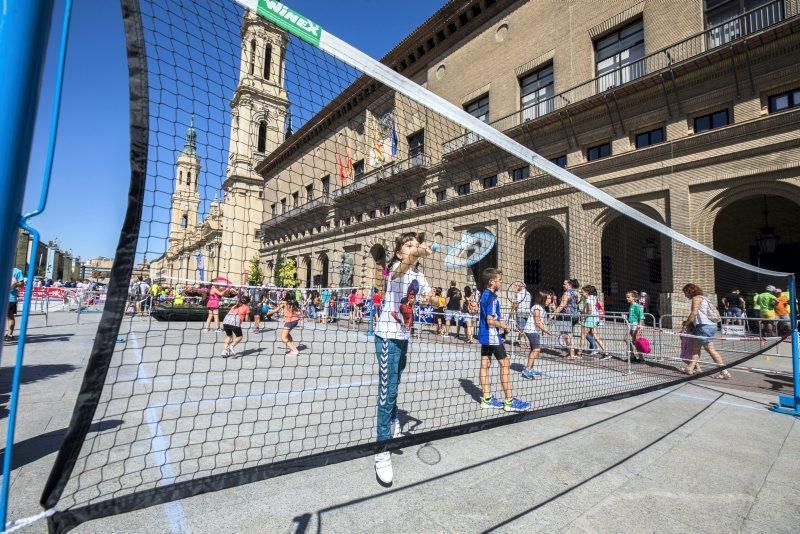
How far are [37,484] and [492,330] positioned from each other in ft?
14.3

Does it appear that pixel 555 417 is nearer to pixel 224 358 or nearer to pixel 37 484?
pixel 37 484

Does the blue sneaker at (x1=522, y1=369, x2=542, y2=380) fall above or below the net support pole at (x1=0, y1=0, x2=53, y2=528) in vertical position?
below

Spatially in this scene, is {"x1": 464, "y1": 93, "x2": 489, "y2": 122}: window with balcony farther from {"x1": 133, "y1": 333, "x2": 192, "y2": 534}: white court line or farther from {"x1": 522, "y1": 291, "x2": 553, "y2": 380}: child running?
{"x1": 133, "y1": 333, "x2": 192, "y2": 534}: white court line

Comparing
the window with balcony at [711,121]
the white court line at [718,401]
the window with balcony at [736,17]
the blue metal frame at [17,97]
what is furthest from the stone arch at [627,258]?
the blue metal frame at [17,97]

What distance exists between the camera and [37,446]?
325 centimetres

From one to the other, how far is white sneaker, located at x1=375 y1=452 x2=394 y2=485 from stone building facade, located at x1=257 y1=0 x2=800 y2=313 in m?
6.01

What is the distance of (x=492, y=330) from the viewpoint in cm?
Result: 481

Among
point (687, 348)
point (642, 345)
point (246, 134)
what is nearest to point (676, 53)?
point (642, 345)

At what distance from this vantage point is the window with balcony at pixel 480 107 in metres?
23.0

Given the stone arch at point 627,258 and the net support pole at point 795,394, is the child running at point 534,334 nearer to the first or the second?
the net support pole at point 795,394

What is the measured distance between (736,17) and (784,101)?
132 inches

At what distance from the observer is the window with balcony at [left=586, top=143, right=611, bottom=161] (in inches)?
687

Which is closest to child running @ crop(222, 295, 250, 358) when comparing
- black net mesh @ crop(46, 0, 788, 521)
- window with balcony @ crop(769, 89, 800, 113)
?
black net mesh @ crop(46, 0, 788, 521)

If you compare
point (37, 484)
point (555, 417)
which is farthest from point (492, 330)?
point (37, 484)
